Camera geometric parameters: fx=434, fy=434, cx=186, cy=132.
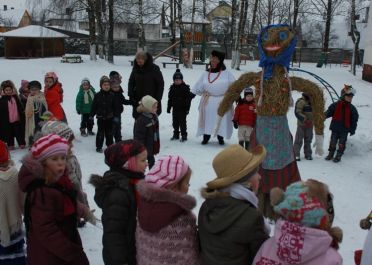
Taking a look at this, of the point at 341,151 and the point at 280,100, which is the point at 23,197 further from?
the point at 341,151

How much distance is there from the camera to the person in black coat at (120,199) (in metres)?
2.74

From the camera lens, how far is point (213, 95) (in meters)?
8.15

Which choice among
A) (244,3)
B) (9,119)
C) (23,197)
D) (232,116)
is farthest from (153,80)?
(244,3)

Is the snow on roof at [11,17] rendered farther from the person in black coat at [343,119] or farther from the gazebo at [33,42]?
the person in black coat at [343,119]

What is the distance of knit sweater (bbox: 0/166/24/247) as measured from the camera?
124 inches

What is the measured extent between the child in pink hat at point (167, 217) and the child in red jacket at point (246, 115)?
4889 millimetres

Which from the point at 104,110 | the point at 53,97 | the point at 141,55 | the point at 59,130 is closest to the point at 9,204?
the point at 59,130

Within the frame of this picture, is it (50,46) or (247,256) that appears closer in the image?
(247,256)

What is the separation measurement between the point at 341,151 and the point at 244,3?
1817cm

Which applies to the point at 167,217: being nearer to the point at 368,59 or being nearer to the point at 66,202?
the point at 66,202

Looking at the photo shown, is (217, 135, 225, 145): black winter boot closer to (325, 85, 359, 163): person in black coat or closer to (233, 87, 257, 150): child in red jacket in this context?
(233, 87, 257, 150): child in red jacket

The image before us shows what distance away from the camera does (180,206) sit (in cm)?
254

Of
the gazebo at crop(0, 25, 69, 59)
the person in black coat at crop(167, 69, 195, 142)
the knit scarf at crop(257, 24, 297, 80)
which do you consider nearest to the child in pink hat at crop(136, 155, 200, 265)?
the knit scarf at crop(257, 24, 297, 80)

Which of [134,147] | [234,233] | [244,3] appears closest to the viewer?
[234,233]
